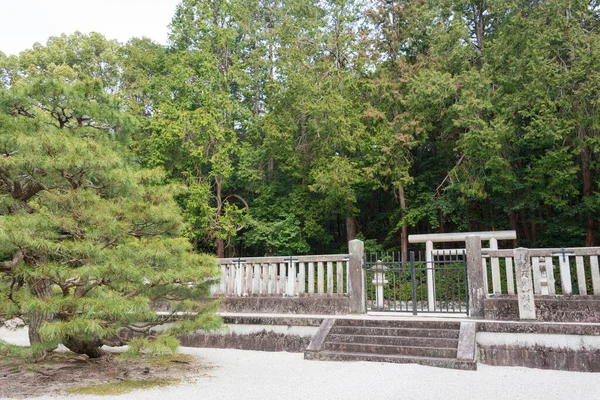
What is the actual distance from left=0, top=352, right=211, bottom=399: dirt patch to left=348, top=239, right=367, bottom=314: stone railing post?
8.69 ft

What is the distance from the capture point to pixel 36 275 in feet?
13.5

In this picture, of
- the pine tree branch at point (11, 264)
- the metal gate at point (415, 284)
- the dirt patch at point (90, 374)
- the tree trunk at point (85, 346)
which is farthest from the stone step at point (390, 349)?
the pine tree branch at point (11, 264)

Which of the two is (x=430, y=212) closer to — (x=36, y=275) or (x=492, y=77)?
(x=492, y=77)

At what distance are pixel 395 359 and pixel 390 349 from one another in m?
0.26

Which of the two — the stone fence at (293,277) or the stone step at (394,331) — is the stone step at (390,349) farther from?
the stone fence at (293,277)

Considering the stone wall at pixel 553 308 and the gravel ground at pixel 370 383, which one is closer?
the gravel ground at pixel 370 383

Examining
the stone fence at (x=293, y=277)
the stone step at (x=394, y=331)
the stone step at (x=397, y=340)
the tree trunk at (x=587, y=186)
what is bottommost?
the stone step at (x=397, y=340)

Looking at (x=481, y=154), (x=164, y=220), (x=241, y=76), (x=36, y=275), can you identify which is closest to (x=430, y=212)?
(x=481, y=154)

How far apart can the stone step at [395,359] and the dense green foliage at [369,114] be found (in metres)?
8.08

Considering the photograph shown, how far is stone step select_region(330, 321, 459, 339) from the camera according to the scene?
5.76 m

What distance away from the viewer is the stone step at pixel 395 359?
5.05 metres

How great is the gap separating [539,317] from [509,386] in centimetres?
209

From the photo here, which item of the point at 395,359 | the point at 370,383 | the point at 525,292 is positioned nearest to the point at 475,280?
the point at 525,292

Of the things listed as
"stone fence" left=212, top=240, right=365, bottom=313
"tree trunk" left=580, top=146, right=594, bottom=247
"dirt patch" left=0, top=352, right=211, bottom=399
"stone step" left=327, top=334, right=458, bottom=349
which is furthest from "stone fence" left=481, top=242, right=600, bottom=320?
"tree trunk" left=580, top=146, right=594, bottom=247
